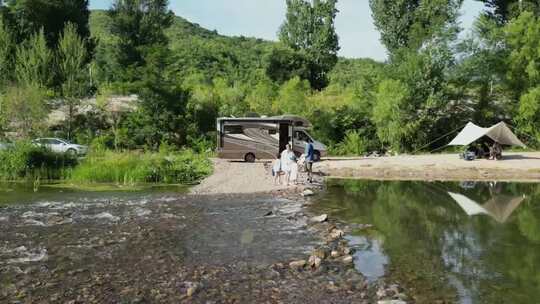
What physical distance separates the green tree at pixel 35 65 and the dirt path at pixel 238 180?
662 inches

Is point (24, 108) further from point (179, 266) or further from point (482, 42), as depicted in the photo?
point (482, 42)

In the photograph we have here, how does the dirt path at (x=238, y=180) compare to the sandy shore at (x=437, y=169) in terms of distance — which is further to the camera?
the sandy shore at (x=437, y=169)

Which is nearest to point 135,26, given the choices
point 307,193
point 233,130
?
point 233,130

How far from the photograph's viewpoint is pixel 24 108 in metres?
31.0

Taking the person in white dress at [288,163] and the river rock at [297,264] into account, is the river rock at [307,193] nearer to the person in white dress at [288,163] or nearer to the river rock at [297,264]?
the person in white dress at [288,163]

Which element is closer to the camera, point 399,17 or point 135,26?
point 399,17

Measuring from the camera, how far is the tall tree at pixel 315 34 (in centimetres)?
5341

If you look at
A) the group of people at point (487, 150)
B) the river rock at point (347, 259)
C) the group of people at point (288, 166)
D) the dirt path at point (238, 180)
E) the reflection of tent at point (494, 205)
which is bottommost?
the river rock at point (347, 259)

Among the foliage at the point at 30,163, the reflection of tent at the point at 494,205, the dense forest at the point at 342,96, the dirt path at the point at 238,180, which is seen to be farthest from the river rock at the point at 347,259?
the dense forest at the point at 342,96

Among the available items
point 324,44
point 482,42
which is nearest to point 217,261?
point 482,42

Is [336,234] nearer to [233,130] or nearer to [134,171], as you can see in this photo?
[134,171]

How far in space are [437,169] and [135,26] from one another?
36.6 meters

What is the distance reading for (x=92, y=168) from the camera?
2109cm

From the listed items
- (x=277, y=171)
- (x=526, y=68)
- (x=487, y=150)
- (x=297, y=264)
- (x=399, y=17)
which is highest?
(x=399, y=17)
